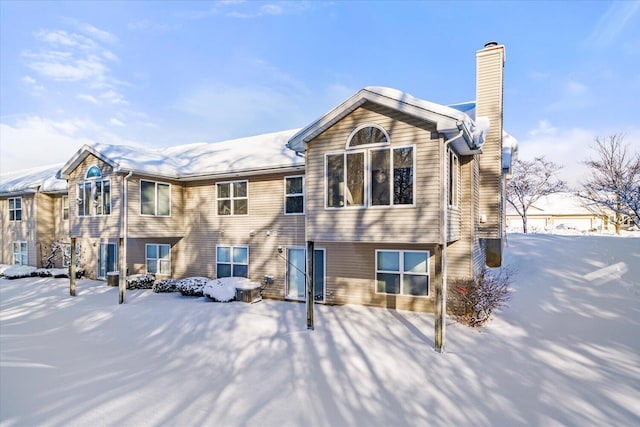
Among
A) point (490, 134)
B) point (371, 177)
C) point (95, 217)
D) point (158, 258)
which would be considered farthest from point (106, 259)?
point (490, 134)

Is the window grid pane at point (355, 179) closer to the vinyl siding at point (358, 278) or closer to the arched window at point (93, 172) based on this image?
the vinyl siding at point (358, 278)

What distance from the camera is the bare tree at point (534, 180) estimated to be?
107ft

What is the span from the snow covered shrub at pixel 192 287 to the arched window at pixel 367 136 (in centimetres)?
858

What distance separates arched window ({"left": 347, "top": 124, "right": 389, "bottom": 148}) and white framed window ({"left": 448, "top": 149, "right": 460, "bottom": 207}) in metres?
1.84

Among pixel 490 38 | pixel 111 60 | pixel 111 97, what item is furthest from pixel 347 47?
pixel 111 97

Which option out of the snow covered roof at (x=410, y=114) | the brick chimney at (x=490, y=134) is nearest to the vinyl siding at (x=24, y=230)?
the snow covered roof at (x=410, y=114)

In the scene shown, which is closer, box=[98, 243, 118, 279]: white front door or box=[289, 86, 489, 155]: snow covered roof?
box=[289, 86, 489, 155]: snow covered roof

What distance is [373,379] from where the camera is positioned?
6344mm

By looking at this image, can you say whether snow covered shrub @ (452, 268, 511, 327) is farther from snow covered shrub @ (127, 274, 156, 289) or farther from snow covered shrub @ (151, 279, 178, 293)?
snow covered shrub @ (127, 274, 156, 289)

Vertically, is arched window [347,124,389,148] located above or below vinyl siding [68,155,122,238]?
above

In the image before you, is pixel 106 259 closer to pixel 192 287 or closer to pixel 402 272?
pixel 192 287

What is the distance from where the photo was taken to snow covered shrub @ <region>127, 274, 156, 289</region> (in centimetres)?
1468

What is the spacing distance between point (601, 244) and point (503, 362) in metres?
13.9

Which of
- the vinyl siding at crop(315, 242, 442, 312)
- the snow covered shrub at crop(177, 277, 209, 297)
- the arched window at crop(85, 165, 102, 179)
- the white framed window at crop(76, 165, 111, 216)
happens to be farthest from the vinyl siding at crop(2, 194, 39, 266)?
the vinyl siding at crop(315, 242, 442, 312)
